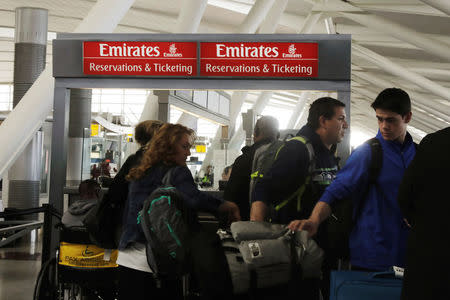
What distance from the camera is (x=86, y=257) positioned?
14.9ft

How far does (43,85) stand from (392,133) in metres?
6.35

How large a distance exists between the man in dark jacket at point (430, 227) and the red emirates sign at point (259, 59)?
149 inches

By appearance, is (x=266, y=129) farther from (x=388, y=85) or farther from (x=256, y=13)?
(x=388, y=85)

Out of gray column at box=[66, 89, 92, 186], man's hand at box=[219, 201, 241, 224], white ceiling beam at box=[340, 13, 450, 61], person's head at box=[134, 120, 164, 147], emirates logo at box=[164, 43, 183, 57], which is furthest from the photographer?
white ceiling beam at box=[340, 13, 450, 61]

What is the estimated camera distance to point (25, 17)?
13.1m

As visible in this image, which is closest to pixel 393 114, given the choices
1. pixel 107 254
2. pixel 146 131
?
pixel 146 131

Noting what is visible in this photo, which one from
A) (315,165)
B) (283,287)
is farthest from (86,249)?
(283,287)

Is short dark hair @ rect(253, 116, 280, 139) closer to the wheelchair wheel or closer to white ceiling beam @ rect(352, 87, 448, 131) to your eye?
the wheelchair wheel

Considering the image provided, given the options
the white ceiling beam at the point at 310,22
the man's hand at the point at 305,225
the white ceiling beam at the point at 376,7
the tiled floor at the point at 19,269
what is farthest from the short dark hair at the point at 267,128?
the white ceiling beam at the point at 310,22

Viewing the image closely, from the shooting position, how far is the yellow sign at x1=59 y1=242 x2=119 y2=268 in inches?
179

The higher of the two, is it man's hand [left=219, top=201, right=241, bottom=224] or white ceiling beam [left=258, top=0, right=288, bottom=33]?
white ceiling beam [left=258, top=0, right=288, bottom=33]

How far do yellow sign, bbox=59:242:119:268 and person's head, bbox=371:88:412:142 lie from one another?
2.42m

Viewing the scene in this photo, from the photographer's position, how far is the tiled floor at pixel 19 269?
6.92m

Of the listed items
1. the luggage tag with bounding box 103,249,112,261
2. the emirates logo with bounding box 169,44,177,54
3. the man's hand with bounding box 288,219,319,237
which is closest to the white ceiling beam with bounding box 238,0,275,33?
the emirates logo with bounding box 169,44,177,54
